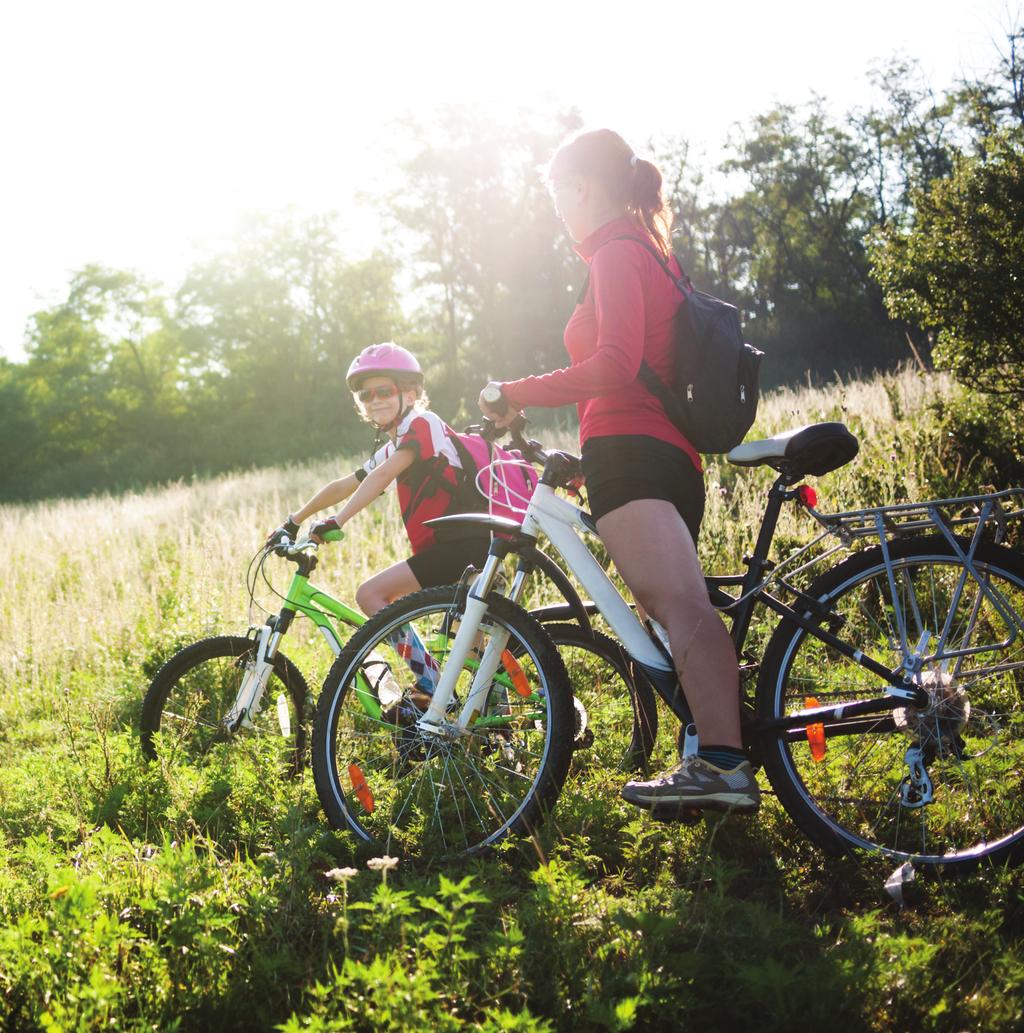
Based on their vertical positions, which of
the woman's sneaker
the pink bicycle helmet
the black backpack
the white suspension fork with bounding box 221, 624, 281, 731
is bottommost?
the woman's sneaker

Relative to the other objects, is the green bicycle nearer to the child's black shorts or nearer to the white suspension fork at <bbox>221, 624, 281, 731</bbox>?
the white suspension fork at <bbox>221, 624, 281, 731</bbox>

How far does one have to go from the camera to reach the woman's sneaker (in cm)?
274

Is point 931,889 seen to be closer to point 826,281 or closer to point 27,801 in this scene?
point 27,801

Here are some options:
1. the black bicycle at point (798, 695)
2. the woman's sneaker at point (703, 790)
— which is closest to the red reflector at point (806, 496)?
Result: the black bicycle at point (798, 695)

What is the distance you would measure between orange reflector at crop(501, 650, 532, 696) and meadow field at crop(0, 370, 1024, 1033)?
0.45 meters

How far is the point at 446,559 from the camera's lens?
3.98 metres

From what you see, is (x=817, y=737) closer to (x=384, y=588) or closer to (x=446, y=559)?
(x=446, y=559)

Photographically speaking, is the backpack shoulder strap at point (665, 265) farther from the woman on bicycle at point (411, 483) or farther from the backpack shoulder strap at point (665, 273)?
the woman on bicycle at point (411, 483)

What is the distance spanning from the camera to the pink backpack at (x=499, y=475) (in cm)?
339

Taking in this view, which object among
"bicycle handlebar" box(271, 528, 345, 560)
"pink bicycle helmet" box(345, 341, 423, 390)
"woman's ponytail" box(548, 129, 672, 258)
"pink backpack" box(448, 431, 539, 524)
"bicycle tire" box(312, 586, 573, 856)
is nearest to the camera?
"woman's ponytail" box(548, 129, 672, 258)

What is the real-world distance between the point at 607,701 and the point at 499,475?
135cm

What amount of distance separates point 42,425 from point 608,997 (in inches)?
1944

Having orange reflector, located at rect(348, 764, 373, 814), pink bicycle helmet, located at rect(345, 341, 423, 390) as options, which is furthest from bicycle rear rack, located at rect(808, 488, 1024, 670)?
pink bicycle helmet, located at rect(345, 341, 423, 390)

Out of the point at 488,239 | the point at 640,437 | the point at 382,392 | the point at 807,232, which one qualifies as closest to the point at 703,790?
the point at 640,437
